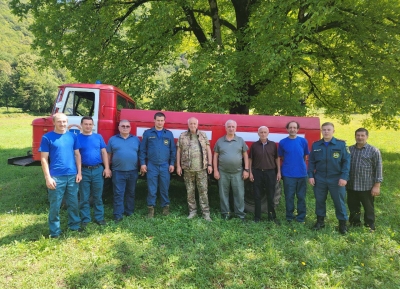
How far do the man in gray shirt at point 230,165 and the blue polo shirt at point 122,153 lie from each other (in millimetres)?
1461

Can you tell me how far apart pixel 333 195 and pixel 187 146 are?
257 centimetres

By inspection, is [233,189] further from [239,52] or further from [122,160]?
[239,52]

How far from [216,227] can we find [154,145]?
1.75 meters

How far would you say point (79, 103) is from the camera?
Answer: 5.71m

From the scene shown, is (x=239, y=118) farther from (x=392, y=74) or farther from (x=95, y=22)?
(x=95, y=22)

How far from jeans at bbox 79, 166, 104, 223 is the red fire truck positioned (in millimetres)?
1037

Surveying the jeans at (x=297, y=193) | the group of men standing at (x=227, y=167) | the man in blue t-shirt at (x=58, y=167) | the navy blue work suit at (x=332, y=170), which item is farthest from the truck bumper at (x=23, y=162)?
the navy blue work suit at (x=332, y=170)

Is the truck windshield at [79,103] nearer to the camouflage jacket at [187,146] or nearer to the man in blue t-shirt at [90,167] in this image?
the man in blue t-shirt at [90,167]

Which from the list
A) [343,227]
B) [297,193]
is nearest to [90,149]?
[297,193]

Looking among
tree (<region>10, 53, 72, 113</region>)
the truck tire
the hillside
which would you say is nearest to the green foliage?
tree (<region>10, 53, 72, 113</region>)

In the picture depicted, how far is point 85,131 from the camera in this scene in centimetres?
452

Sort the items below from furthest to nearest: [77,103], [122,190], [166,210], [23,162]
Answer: [23,162], [77,103], [166,210], [122,190]

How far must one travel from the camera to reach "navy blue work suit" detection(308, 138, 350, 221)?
4.50 m

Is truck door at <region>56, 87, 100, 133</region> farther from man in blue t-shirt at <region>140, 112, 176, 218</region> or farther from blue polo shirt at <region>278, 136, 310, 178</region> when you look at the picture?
blue polo shirt at <region>278, 136, 310, 178</region>
